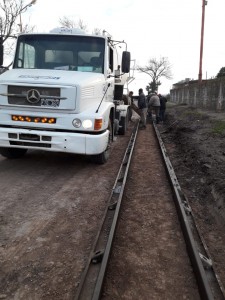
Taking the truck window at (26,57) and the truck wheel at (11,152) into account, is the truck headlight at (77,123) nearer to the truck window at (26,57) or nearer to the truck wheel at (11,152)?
the truck window at (26,57)

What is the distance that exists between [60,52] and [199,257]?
230 inches

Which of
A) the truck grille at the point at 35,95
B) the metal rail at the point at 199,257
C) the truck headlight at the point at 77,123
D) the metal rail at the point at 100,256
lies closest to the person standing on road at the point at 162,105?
the truck headlight at the point at 77,123

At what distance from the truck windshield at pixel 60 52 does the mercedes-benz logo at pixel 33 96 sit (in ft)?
4.34

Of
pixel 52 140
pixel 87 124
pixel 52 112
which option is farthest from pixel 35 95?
pixel 87 124

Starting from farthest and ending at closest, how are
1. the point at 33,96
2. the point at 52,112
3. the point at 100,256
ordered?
the point at 52,112 < the point at 33,96 < the point at 100,256

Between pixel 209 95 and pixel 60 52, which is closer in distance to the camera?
pixel 60 52

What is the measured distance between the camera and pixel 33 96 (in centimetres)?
680

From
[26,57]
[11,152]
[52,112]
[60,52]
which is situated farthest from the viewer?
[11,152]

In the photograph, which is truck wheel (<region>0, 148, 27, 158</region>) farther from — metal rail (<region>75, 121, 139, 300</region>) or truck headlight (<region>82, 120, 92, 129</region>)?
metal rail (<region>75, 121, 139, 300</region>)

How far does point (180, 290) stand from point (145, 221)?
1663 millimetres

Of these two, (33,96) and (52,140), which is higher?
(33,96)

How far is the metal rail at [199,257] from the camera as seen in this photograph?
3.25 metres

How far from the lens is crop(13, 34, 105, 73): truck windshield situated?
8.00 meters

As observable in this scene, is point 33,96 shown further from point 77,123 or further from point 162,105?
point 162,105
